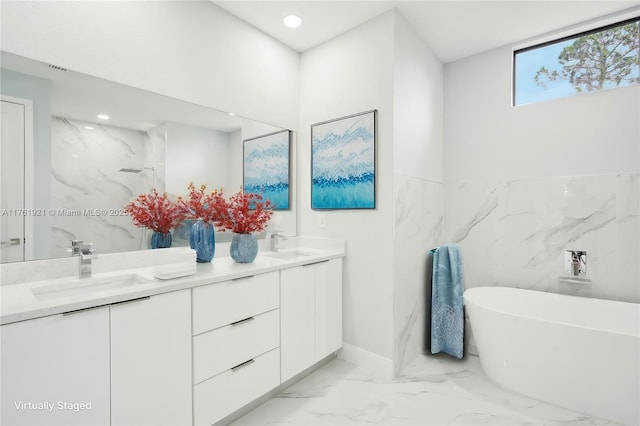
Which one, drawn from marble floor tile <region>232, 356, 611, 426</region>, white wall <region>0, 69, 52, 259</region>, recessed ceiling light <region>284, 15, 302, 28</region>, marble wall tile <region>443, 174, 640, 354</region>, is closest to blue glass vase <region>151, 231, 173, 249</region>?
white wall <region>0, 69, 52, 259</region>

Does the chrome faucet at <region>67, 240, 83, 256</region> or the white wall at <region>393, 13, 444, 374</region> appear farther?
the white wall at <region>393, 13, 444, 374</region>

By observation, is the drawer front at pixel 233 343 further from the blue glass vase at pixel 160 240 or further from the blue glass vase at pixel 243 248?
the blue glass vase at pixel 160 240

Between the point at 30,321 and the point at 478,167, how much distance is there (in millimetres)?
3124

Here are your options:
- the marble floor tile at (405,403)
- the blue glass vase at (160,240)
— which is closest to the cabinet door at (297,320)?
the marble floor tile at (405,403)

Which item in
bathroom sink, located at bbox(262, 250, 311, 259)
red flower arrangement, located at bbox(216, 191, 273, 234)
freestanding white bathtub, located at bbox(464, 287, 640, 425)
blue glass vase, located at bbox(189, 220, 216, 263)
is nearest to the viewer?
freestanding white bathtub, located at bbox(464, 287, 640, 425)

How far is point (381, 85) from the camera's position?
2.29m

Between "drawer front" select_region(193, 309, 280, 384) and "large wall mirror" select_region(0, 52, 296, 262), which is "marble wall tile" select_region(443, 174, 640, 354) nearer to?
"drawer front" select_region(193, 309, 280, 384)

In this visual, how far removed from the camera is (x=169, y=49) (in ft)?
6.31

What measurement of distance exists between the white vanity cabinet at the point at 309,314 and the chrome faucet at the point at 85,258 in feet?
3.35

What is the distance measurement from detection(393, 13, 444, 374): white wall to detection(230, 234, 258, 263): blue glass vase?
102 cm

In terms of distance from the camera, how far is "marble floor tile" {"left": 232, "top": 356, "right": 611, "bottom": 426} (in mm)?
1804

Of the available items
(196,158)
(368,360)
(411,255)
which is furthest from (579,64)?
(196,158)

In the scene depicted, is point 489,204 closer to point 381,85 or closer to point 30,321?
point 381,85

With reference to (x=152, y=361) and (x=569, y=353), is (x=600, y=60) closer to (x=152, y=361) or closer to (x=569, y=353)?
(x=569, y=353)
